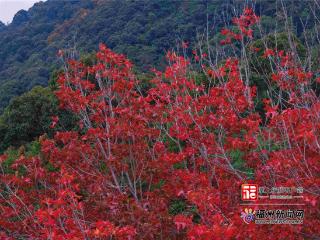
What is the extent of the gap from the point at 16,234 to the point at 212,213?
8.24ft

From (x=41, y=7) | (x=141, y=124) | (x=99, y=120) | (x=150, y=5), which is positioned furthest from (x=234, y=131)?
(x=41, y=7)

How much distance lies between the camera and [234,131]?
5172 mm

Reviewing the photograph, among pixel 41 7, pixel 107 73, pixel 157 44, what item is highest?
pixel 41 7

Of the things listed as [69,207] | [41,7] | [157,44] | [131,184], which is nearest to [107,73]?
[131,184]

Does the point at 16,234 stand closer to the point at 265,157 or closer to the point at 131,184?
the point at 131,184

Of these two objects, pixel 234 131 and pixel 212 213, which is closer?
pixel 212 213

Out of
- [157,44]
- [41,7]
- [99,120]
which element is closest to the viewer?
[99,120]

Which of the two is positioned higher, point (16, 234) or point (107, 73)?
point (107, 73)

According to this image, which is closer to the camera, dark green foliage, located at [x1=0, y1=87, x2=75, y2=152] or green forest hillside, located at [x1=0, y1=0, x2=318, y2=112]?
dark green foliage, located at [x1=0, y1=87, x2=75, y2=152]

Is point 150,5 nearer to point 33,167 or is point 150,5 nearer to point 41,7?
point 41,7

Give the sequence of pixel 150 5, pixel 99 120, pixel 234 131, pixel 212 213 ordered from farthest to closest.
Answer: pixel 150 5 → pixel 99 120 → pixel 234 131 → pixel 212 213

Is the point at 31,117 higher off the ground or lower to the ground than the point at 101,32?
lower

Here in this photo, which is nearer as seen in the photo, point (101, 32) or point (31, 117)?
point (31, 117)

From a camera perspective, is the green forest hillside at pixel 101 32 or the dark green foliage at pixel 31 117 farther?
the green forest hillside at pixel 101 32
